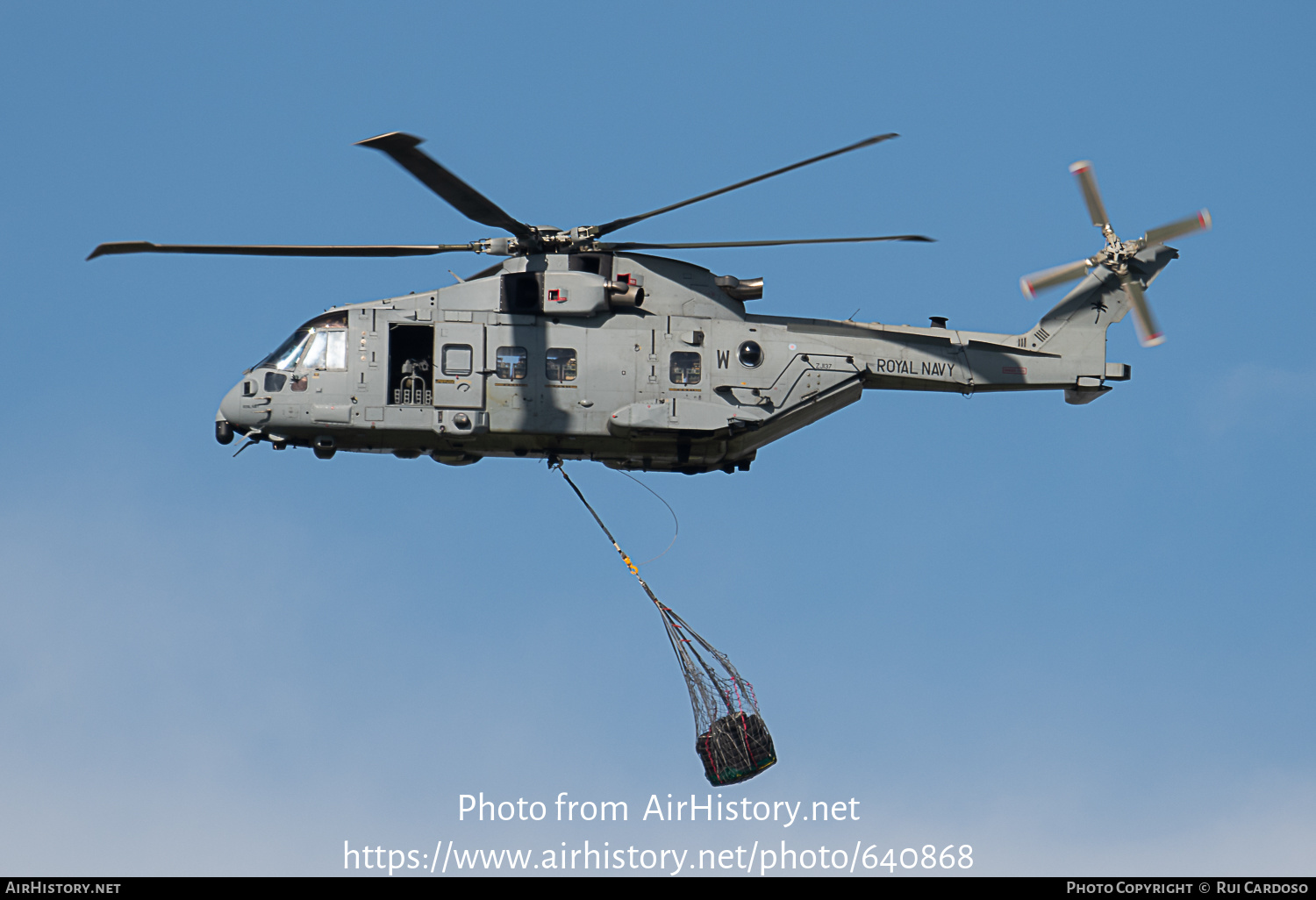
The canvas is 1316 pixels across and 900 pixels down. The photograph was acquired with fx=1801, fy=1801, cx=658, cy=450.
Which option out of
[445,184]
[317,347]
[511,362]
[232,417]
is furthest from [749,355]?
[232,417]

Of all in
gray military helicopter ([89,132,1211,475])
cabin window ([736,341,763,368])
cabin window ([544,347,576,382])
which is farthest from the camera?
cabin window ([736,341,763,368])

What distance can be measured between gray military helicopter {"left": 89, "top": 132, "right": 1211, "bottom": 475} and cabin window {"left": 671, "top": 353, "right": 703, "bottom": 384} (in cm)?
3

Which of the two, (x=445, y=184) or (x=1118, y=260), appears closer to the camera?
(x=445, y=184)

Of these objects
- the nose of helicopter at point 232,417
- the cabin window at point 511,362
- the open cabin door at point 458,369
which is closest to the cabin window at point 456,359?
the open cabin door at point 458,369

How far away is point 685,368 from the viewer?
109 feet

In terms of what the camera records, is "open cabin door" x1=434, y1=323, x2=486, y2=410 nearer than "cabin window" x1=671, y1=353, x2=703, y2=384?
Yes

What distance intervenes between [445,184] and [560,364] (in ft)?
13.4

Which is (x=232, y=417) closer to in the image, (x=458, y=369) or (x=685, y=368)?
(x=458, y=369)

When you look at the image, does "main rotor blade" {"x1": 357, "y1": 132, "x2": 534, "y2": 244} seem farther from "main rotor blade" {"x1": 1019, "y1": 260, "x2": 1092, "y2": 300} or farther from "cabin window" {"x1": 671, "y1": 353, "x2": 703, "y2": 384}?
"main rotor blade" {"x1": 1019, "y1": 260, "x2": 1092, "y2": 300}

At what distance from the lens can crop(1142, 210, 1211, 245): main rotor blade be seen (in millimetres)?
35281

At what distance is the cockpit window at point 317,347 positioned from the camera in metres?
32.8

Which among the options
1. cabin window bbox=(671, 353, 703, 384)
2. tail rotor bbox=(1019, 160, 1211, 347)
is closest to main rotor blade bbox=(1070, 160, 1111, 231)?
tail rotor bbox=(1019, 160, 1211, 347)
